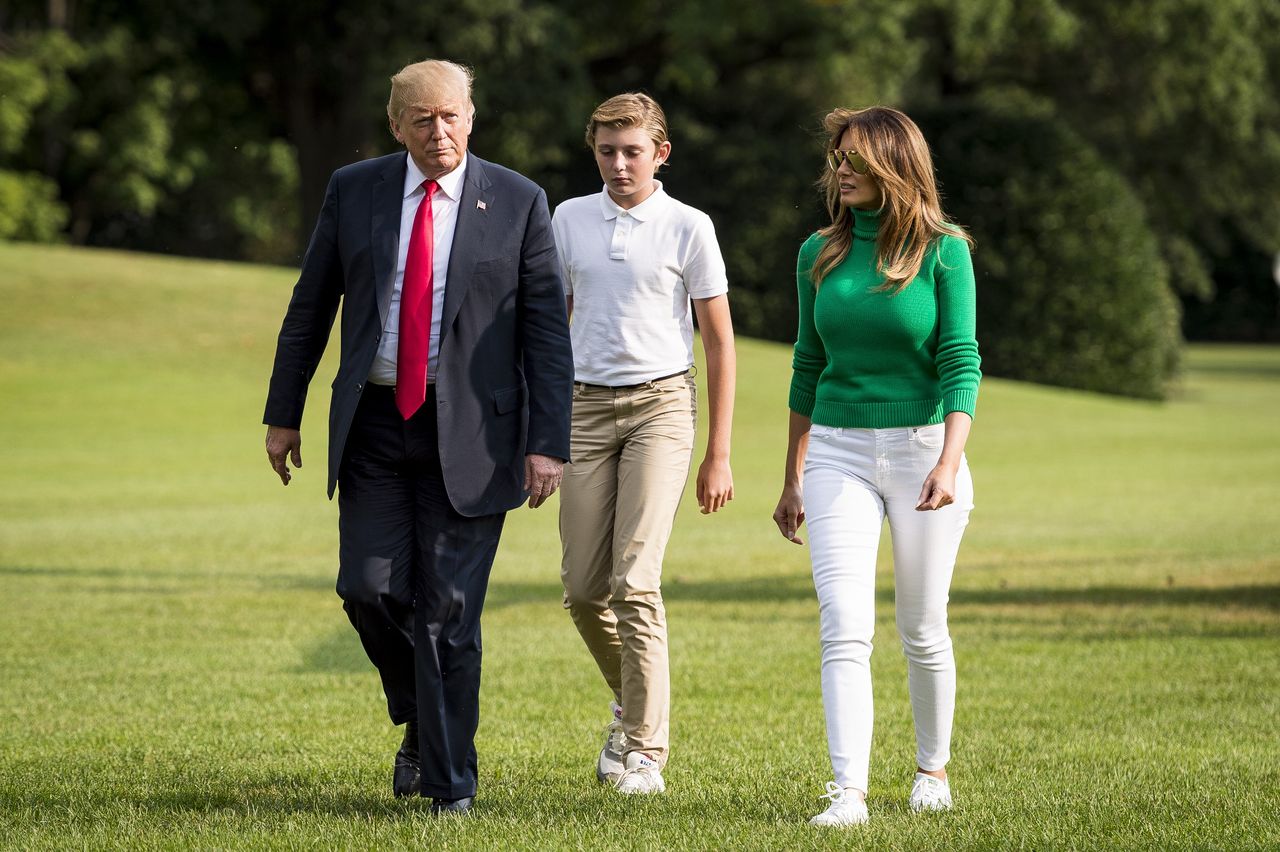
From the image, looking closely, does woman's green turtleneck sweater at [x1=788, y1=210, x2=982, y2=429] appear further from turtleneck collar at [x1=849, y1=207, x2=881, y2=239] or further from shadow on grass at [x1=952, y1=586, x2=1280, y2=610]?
shadow on grass at [x1=952, y1=586, x2=1280, y2=610]

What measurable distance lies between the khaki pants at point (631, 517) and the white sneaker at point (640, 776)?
45 millimetres

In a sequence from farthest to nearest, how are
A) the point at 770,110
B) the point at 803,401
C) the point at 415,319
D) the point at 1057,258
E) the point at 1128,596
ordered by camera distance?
the point at 770,110, the point at 1057,258, the point at 1128,596, the point at 803,401, the point at 415,319

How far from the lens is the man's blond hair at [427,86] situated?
4785 mm

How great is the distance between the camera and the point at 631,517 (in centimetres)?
545

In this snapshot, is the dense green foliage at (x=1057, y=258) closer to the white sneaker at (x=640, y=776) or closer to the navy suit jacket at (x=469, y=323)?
the white sneaker at (x=640, y=776)

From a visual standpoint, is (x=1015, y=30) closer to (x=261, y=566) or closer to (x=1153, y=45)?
(x=1153, y=45)

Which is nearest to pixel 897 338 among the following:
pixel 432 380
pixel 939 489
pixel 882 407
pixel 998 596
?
pixel 882 407

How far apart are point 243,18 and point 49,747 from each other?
82.0 feet

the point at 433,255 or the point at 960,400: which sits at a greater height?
the point at 433,255

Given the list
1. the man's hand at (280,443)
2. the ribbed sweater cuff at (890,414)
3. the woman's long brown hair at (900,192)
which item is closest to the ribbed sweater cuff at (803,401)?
the ribbed sweater cuff at (890,414)

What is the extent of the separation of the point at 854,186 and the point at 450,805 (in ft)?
6.89

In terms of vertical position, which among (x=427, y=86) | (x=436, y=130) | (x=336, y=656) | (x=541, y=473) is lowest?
(x=336, y=656)

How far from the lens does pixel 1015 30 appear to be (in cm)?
3581

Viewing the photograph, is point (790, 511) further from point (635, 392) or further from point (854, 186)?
point (854, 186)
